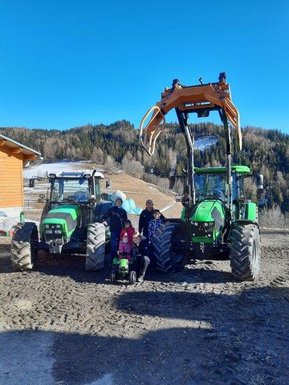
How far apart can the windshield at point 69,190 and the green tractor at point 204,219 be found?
7.68ft

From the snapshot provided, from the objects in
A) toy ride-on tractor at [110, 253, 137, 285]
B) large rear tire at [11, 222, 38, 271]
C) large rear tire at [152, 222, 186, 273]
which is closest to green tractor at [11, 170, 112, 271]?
large rear tire at [11, 222, 38, 271]

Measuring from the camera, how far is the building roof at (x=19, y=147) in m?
17.8

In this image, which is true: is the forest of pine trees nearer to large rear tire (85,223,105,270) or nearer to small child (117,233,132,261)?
large rear tire (85,223,105,270)

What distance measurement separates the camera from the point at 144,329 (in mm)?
5496

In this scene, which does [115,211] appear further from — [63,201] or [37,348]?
[37,348]

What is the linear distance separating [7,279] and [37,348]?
371 cm

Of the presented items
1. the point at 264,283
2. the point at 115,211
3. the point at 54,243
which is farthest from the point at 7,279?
the point at 264,283

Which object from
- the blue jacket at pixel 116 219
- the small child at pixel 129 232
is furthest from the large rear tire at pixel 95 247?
the small child at pixel 129 232

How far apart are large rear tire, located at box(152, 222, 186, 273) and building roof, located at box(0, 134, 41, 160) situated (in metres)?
11.4

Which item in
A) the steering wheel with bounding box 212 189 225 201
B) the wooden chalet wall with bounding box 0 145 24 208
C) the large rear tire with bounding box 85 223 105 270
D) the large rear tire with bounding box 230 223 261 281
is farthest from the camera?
the wooden chalet wall with bounding box 0 145 24 208

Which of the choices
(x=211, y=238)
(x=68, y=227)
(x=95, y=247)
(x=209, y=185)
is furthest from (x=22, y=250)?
(x=209, y=185)

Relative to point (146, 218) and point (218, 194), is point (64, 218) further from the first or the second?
point (218, 194)

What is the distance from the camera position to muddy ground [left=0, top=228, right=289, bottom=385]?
4.30m

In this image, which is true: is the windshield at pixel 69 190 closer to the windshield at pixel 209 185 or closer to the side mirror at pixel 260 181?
the windshield at pixel 209 185
